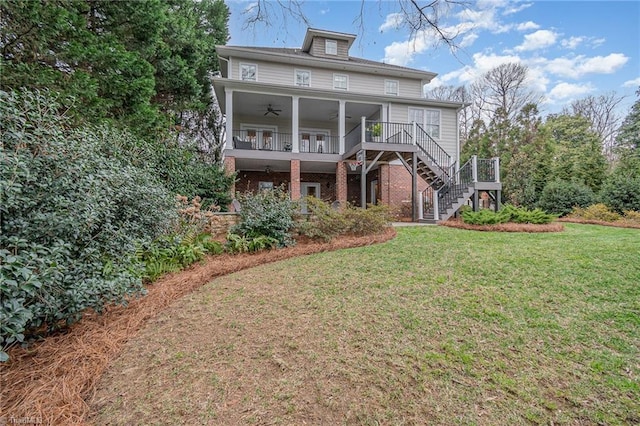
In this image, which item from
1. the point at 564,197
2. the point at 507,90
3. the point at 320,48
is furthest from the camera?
the point at 507,90

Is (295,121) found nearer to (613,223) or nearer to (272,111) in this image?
(272,111)

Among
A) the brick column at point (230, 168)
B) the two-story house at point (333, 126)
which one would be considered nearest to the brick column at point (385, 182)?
the two-story house at point (333, 126)

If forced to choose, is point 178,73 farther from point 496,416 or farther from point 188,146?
point 496,416

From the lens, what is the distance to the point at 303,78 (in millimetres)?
13742

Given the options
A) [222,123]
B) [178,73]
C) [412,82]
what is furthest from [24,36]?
[412,82]

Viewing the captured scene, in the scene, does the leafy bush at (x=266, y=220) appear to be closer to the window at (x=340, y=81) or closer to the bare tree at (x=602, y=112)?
the window at (x=340, y=81)

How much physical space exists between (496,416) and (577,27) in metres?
5.46

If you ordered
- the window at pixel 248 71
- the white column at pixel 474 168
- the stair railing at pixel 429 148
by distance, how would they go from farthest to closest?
1. the window at pixel 248 71
2. the stair railing at pixel 429 148
3. the white column at pixel 474 168

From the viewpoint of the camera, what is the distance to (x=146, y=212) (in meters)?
3.70

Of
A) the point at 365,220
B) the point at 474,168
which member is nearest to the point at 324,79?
the point at 474,168

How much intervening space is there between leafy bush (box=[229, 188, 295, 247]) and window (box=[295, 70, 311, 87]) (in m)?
9.04

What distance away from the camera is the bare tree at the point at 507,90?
70.8 ft

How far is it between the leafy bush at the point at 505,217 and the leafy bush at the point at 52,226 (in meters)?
8.33

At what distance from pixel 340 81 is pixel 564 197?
38.6 ft
